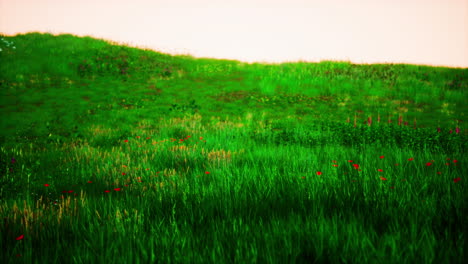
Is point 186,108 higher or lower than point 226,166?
higher

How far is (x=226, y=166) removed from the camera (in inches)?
173

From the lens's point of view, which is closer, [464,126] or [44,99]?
[464,126]

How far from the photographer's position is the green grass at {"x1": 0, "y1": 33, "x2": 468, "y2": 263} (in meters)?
1.97

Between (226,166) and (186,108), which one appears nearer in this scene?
(226,166)

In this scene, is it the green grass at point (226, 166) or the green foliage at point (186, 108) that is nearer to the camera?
the green grass at point (226, 166)

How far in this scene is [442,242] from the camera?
71.0 inches

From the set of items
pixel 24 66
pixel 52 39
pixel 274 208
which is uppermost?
pixel 52 39

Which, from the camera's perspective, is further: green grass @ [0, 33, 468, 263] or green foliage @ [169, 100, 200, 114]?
green foliage @ [169, 100, 200, 114]

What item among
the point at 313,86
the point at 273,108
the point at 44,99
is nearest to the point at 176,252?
the point at 273,108

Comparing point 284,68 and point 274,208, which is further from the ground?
point 284,68

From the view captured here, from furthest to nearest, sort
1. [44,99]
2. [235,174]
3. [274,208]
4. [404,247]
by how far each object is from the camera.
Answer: [44,99], [235,174], [274,208], [404,247]

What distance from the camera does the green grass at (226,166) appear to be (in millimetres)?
1970

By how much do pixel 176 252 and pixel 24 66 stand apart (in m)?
23.6

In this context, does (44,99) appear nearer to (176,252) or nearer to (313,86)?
(176,252)
